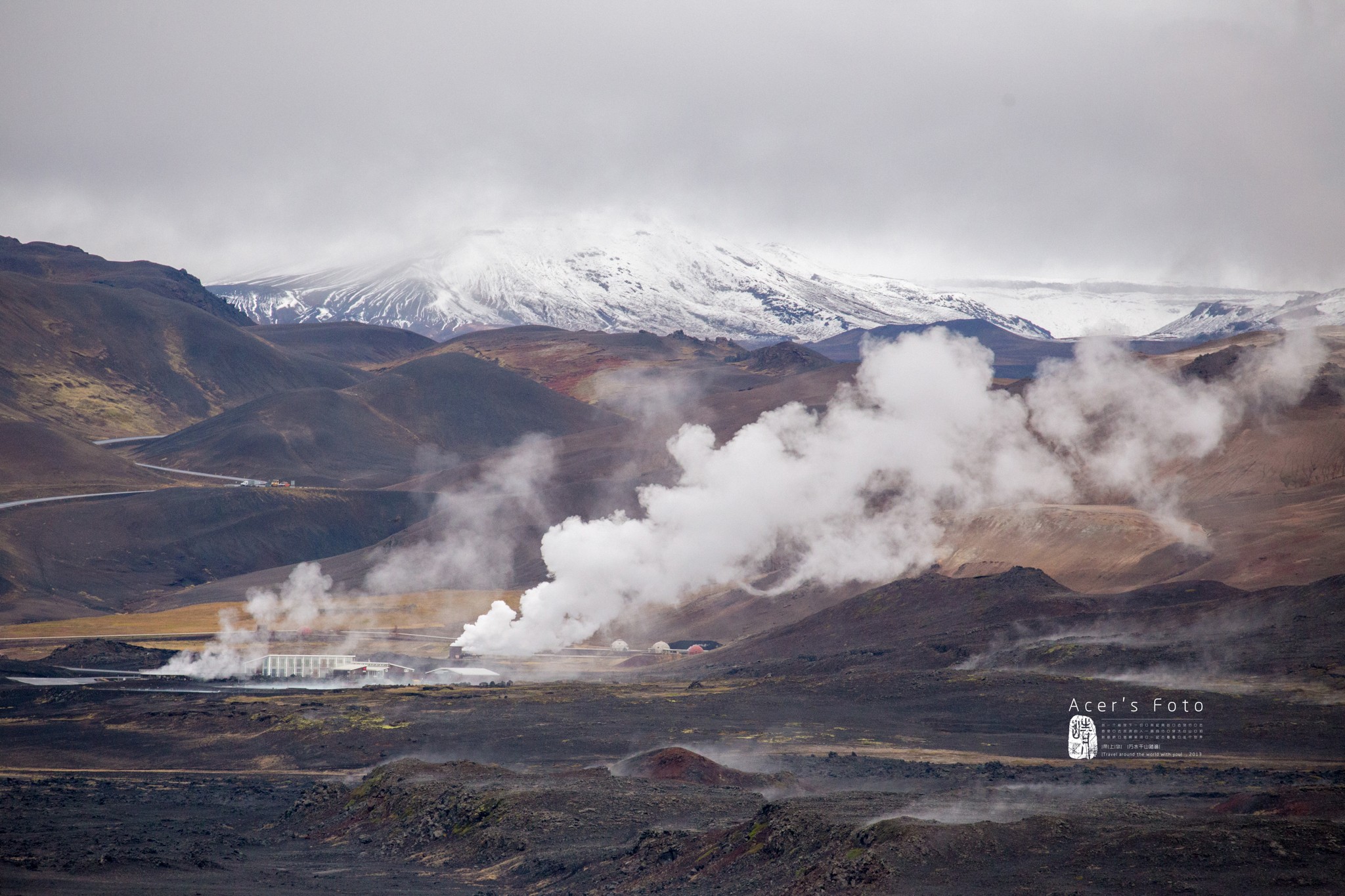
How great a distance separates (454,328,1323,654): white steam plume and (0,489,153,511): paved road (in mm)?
82838

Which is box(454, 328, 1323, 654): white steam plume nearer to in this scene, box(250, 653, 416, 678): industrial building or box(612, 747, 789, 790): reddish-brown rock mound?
box(250, 653, 416, 678): industrial building

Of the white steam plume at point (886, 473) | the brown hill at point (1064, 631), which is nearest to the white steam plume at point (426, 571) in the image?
the white steam plume at point (886, 473)

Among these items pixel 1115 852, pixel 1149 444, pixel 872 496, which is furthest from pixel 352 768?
pixel 1149 444

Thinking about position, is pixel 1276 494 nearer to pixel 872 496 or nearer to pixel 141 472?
pixel 872 496

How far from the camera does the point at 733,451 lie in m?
120

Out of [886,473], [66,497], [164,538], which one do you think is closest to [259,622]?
[164,538]

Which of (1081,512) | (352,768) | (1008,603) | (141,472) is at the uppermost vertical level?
(141,472)

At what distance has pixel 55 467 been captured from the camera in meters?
183

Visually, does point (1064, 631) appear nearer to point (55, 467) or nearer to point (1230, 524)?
point (1230, 524)

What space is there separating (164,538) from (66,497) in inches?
648

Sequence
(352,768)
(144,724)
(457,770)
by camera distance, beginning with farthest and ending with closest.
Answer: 1. (144,724)
2. (352,768)
3. (457,770)

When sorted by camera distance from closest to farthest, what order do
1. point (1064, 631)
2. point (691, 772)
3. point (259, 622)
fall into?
1. point (691, 772)
2. point (1064, 631)
3. point (259, 622)

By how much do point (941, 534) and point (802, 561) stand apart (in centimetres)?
1335

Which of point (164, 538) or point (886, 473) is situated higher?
point (886, 473)
